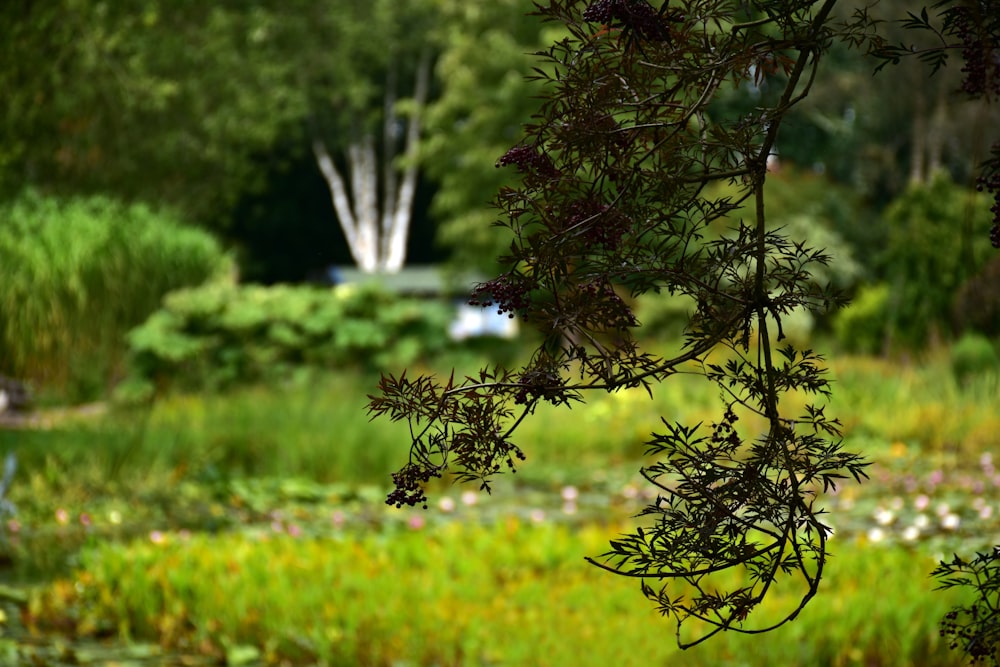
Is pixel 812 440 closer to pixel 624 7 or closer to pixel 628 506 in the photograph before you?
pixel 624 7

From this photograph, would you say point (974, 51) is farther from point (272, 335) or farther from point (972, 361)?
point (272, 335)

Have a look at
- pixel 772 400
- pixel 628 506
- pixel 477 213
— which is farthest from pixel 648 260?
pixel 477 213

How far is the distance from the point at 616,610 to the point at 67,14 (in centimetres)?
956

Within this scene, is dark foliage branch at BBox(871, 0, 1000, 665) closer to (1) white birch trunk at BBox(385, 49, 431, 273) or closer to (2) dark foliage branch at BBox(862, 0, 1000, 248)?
(2) dark foliage branch at BBox(862, 0, 1000, 248)

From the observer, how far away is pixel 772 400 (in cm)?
A: 154

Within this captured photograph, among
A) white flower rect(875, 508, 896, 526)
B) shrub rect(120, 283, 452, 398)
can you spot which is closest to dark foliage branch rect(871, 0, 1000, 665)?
white flower rect(875, 508, 896, 526)

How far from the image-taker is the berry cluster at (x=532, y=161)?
1506 millimetres

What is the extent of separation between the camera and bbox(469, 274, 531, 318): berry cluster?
1.41 meters

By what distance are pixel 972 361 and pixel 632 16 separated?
10775mm

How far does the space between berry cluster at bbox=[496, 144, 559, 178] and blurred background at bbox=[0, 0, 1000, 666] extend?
15.0 inches

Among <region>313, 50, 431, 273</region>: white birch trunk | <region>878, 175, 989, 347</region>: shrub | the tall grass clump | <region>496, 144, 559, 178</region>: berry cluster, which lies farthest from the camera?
<region>313, 50, 431, 273</region>: white birch trunk

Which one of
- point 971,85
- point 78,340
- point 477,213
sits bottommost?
point 78,340

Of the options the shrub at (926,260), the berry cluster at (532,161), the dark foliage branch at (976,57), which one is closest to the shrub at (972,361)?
the shrub at (926,260)

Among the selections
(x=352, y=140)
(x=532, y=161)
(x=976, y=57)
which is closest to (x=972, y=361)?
(x=976, y=57)
